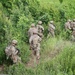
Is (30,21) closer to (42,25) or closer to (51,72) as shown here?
(42,25)

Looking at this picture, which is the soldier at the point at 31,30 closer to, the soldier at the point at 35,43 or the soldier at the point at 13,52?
the soldier at the point at 35,43

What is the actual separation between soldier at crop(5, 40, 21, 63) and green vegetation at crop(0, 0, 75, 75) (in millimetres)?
370

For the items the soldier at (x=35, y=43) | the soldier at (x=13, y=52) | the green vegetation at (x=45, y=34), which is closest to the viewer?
the green vegetation at (x=45, y=34)

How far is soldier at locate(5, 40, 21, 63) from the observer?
59.5ft

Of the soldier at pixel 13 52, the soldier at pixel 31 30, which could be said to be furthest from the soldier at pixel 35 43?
the soldier at pixel 13 52

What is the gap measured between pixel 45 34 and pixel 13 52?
4.15m

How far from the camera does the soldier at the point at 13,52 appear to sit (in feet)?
59.5

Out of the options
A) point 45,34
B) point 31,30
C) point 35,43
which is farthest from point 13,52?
point 45,34

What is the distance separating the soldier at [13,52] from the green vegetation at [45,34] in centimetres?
37

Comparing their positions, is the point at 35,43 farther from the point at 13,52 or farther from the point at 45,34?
the point at 45,34

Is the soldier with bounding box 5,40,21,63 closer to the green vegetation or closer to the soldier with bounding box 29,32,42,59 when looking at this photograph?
the green vegetation

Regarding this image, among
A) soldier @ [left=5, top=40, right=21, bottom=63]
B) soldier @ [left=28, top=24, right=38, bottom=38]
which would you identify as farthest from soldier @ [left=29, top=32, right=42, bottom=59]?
soldier @ [left=5, top=40, right=21, bottom=63]

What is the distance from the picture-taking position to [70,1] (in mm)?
Answer: 26312

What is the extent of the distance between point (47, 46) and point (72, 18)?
5344 millimetres
